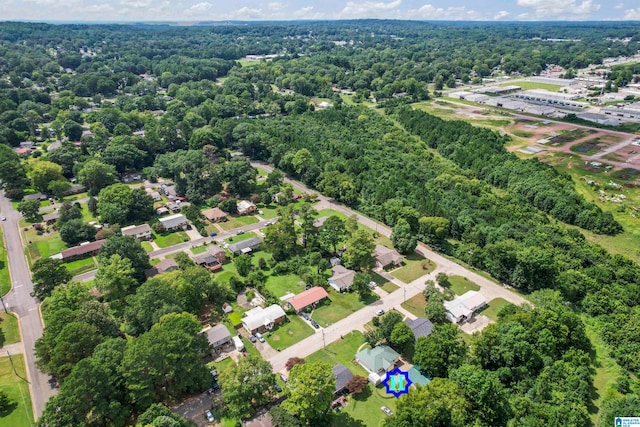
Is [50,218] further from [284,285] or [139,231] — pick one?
[284,285]

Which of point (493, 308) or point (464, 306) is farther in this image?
point (493, 308)

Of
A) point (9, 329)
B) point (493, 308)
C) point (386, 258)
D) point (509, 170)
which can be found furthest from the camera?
point (509, 170)

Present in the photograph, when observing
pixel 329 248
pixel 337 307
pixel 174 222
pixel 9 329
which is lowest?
pixel 337 307

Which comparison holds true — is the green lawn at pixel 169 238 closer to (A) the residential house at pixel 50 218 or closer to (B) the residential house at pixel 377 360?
(A) the residential house at pixel 50 218

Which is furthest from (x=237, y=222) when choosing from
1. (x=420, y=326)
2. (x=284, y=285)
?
(x=420, y=326)

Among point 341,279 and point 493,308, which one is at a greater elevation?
point 341,279

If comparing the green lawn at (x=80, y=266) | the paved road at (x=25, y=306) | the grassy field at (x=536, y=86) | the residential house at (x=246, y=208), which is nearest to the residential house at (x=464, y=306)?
the residential house at (x=246, y=208)

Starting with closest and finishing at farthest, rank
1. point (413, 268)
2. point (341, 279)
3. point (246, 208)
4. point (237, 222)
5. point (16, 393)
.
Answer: point (16, 393) → point (341, 279) → point (413, 268) → point (237, 222) → point (246, 208)
